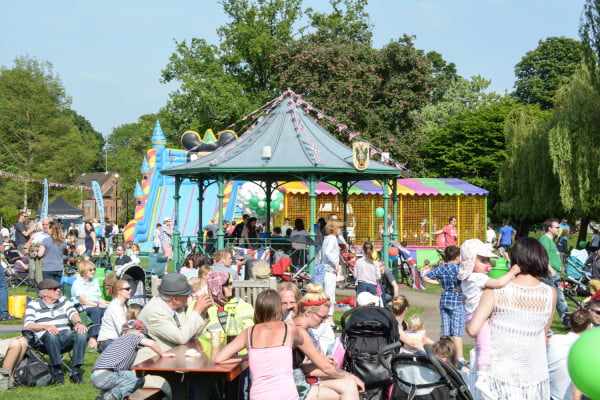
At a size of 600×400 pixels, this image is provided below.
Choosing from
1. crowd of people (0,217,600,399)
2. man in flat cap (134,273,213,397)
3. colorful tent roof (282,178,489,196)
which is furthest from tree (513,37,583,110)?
man in flat cap (134,273,213,397)

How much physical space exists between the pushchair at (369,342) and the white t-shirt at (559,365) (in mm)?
1432

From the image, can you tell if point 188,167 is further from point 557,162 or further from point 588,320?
point 557,162

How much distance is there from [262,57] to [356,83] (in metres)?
9.36

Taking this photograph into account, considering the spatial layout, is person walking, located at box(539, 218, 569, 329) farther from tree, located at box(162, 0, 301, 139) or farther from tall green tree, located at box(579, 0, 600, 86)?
tree, located at box(162, 0, 301, 139)

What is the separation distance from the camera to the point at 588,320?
618 centimetres

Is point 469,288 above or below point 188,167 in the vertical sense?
below

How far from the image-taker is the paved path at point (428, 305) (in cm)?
1127

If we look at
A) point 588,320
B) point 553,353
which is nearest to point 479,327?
point 553,353

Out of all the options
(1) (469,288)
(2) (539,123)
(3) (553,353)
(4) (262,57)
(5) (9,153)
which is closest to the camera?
(3) (553,353)

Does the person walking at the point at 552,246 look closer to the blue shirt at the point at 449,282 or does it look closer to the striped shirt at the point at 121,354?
the blue shirt at the point at 449,282

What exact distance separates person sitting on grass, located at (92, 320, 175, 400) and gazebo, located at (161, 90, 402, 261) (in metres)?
9.11

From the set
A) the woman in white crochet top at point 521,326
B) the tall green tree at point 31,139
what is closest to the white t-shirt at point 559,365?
the woman in white crochet top at point 521,326

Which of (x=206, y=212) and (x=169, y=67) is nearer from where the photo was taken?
(x=206, y=212)

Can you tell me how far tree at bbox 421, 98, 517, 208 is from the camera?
44188 mm
